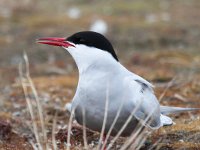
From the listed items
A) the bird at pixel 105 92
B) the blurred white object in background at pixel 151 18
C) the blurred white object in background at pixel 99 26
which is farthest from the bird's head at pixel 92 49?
the blurred white object in background at pixel 151 18

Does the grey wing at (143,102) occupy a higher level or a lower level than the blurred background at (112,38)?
higher

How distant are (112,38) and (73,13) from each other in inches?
204

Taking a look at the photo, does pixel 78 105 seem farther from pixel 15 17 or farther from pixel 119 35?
pixel 15 17

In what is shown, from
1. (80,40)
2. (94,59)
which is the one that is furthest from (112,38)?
(94,59)

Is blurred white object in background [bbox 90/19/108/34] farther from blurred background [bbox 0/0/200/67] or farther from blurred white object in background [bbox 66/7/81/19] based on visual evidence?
blurred white object in background [bbox 66/7/81/19]

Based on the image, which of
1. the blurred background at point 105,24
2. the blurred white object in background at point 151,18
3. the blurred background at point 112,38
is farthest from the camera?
the blurred white object in background at point 151,18

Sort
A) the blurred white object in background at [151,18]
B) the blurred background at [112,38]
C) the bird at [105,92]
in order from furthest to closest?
the blurred white object in background at [151,18] < the blurred background at [112,38] < the bird at [105,92]

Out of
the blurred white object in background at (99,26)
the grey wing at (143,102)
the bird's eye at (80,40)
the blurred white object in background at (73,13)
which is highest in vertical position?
the bird's eye at (80,40)

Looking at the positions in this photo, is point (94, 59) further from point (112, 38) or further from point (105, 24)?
point (105, 24)

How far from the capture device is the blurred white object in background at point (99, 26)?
1773 cm

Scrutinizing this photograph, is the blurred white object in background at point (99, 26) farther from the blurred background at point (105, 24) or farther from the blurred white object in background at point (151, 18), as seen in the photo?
the blurred white object in background at point (151, 18)

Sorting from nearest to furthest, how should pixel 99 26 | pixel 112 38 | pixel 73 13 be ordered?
pixel 112 38 < pixel 99 26 < pixel 73 13

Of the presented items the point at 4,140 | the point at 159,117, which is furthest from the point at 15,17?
the point at 159,117

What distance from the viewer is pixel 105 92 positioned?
5.39 meters
